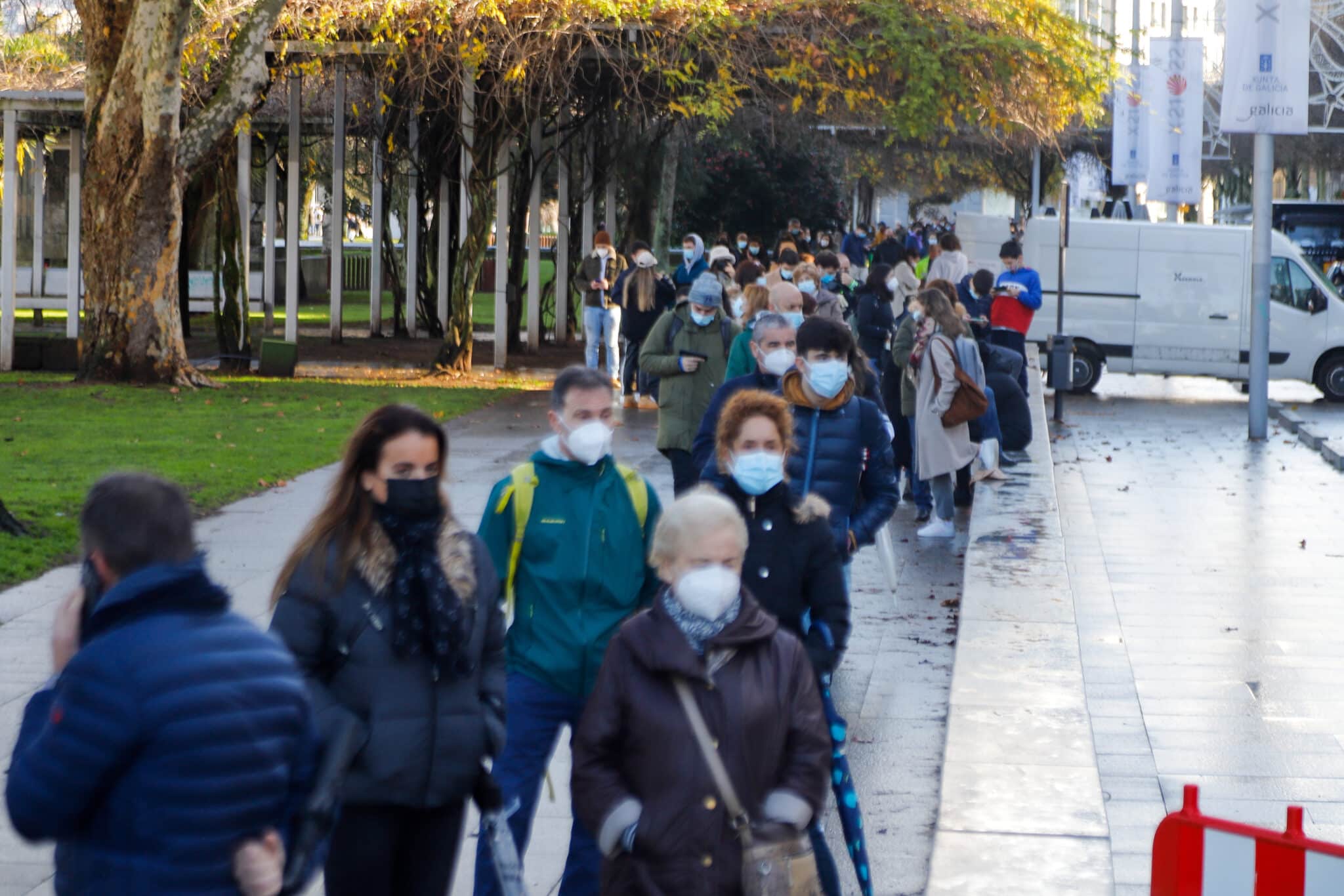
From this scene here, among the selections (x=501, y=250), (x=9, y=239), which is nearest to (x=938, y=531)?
(x=501, y=250)

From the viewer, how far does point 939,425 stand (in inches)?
450

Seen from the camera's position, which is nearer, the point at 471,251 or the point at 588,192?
the point at 471,251

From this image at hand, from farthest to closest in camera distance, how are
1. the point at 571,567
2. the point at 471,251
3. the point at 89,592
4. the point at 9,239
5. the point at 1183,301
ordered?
1. the point at 1183,301
2. the point at 471,251
3. the point at 9,239
4. the point at 571,567
5. the point at 89,592

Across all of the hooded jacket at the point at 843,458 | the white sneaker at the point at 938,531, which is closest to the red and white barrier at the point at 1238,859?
the hooded jacket at the point at 843,458

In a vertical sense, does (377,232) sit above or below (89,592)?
above

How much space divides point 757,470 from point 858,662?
3.17 m

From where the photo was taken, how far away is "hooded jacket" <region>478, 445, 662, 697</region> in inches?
176

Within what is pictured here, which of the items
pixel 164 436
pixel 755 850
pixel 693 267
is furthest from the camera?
pixel 693 267

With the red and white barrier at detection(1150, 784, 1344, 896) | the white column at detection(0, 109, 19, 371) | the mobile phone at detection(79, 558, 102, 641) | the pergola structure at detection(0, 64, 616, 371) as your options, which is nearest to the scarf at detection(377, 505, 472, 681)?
the mobile phone at detection(79, 558, 102, 641)

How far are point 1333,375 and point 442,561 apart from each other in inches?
839

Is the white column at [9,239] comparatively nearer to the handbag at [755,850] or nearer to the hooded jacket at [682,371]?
the hooded jacket at [682,371]

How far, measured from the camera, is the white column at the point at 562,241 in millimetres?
26625

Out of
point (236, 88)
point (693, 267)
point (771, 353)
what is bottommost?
point (771, 353)

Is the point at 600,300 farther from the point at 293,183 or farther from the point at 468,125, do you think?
the point at 293,183
